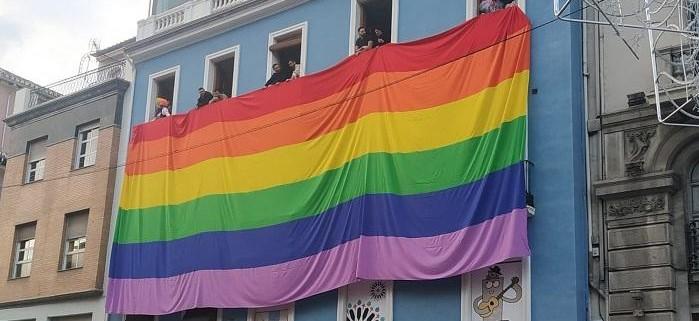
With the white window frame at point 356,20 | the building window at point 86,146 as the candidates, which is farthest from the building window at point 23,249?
the white window frame at point 356,20

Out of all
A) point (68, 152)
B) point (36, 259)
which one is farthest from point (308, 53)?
point (36, 259)

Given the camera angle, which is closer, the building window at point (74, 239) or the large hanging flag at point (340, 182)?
→ the large hanging flag at point (340, 182)

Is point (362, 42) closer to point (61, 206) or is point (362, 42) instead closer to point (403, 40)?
point (403, 40)

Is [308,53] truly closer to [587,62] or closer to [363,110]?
[363,110]

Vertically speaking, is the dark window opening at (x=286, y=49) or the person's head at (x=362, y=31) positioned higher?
the dark window opening at (x=286, y=49)

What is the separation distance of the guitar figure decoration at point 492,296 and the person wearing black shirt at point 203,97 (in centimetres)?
1013

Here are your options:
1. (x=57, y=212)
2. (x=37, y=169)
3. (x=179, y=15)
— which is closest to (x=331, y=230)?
(x=179, y=15)

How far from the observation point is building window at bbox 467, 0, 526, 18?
17656 millimetres

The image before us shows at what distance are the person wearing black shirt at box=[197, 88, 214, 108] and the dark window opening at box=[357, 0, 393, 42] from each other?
4.95m

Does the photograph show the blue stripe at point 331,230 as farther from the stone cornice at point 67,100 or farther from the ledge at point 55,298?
the stone cornice at point 67,100

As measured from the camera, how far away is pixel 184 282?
21.3m

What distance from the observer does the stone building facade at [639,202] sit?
48.4ft

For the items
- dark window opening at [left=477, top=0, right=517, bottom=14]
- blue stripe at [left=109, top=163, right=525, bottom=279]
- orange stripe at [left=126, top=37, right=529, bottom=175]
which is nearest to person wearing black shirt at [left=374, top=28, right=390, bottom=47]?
orange stripe at [left=126, top=37, right=529, bottom=175]

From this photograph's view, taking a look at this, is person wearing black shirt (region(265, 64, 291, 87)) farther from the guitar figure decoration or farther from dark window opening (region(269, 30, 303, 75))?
the guitar figure decoration
